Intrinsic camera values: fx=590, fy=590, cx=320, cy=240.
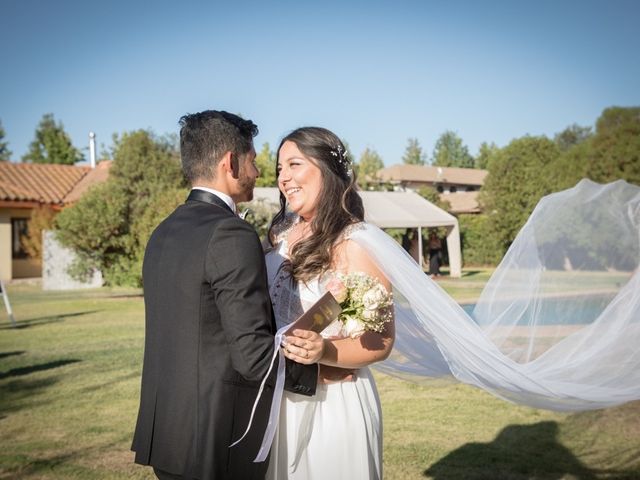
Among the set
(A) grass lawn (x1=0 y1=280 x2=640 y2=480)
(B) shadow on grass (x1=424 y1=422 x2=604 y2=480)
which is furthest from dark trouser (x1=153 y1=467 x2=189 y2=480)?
(B) shadow on grass (x1=424 y1=422 x2=604 y2=480)

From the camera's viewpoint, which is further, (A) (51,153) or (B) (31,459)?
(A) (51,153)

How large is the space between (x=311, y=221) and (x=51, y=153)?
53.2m

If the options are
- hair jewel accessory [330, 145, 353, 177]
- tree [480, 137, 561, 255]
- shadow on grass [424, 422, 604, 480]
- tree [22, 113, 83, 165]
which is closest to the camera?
hair jewel accessory [330, 145, 353, 177]

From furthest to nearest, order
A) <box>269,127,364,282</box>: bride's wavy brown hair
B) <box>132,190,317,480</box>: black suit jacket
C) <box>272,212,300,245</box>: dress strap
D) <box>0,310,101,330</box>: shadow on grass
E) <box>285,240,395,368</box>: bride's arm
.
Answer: <box>0,310,101,330</box>: shadow on grass < <box>272,212,300,245</box>: dress strap < <box>269,127,364,282</box>: bride's wavy brown hair < <box>285,240,395,368</box>: bride's arm < <box>132,190,317,480</box>: black suit jacket

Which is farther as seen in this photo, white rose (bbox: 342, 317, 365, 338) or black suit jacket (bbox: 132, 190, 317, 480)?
white rose (bbox: 342, 317, 365, 338)

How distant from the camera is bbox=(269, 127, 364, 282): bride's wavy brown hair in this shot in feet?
10.8

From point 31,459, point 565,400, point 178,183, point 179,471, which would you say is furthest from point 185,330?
point 178,183

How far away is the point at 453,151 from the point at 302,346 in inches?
3829

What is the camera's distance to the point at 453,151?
3789 inches

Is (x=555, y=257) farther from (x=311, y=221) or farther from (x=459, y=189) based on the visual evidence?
(x=459, y=189)

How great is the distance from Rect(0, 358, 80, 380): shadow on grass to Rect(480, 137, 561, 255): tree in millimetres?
26915

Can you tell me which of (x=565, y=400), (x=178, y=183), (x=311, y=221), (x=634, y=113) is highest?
(x=634, y=113)

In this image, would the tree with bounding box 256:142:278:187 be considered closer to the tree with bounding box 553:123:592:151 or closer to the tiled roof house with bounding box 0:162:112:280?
the tiled roof house with bounding box 0:162:112:280

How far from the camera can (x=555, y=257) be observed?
4.64m
